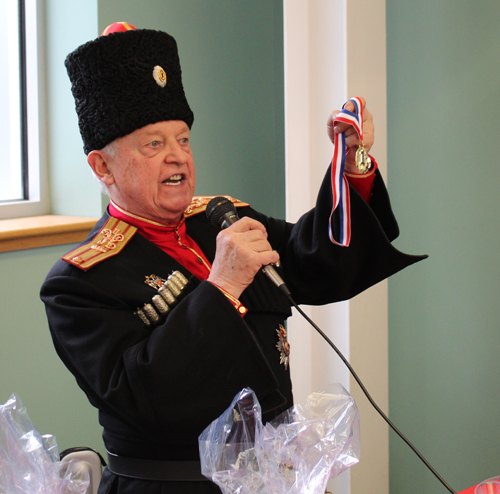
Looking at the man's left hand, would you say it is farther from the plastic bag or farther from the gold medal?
the plastic bag

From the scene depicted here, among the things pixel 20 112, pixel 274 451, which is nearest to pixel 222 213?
pixel 274 451

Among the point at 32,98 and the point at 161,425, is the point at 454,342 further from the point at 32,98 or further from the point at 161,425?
the point at 32,98

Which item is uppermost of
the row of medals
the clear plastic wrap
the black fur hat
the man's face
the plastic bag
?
the black fur hat

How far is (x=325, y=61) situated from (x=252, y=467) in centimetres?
148

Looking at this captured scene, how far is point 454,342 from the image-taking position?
211 centimetres

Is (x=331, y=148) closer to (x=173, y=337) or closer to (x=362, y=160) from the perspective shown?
(x=362, y=160)

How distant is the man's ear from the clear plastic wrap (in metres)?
0.56

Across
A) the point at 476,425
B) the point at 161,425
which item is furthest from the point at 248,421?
the point at 476,425

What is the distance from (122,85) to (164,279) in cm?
39

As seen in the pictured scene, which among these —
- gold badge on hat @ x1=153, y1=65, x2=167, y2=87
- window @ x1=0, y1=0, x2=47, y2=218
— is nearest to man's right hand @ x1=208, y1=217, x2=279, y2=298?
gold badge on hat @ x1=153, y1=65, x2=167, y2=87

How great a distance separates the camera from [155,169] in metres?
1.16

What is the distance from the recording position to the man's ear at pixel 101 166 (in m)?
1.21

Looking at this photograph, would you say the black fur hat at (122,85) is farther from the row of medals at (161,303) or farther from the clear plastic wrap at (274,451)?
the clear plastic wrap at (274,451)

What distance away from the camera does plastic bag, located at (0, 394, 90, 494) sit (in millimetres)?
974
